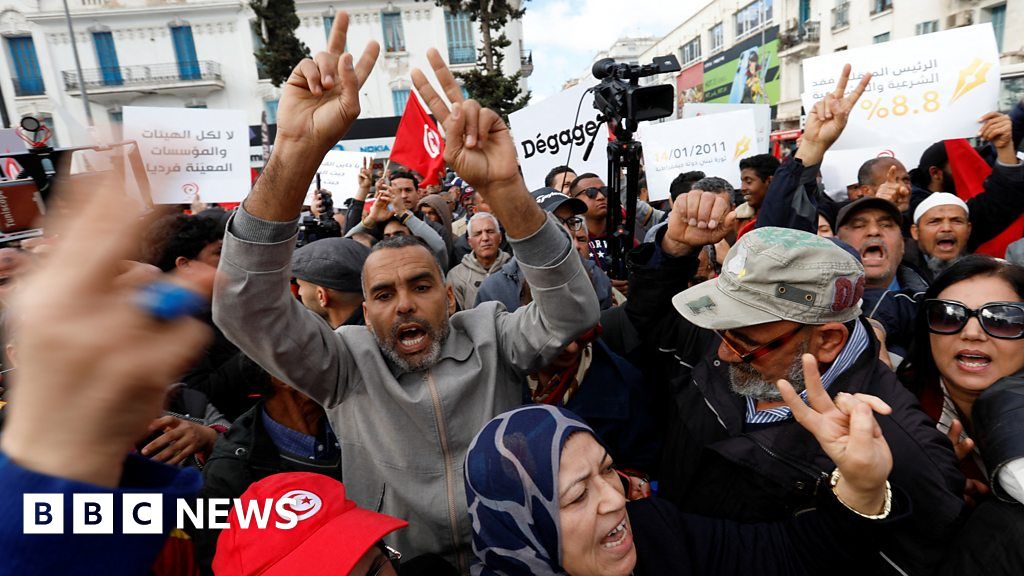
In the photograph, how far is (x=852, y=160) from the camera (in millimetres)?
4801

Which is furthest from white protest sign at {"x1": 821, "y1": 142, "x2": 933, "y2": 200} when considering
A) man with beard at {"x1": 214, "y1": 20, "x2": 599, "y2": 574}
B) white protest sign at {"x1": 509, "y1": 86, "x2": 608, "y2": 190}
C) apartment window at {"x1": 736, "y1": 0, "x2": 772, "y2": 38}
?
apartment window at {"x1": 736, "y1": 0, "x2": 772, "y2": 38}

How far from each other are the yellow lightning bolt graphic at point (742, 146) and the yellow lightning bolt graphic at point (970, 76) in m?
1.72

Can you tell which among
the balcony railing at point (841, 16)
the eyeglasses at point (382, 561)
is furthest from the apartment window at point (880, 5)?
the eyeglasses at point (382, 561)

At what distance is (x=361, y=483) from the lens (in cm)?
185

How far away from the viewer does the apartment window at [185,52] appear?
92.9ft

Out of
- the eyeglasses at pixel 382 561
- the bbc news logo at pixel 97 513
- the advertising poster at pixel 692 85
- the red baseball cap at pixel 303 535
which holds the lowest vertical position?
the eyeglasses at pixel 382 561

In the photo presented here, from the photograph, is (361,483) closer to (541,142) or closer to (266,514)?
(266,514)

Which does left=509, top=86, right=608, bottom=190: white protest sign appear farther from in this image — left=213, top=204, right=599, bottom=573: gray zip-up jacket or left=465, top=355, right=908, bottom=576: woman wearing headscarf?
left=465, top=355, right=908, bottom=576: woman wearing headscarf

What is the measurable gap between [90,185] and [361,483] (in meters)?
1.42

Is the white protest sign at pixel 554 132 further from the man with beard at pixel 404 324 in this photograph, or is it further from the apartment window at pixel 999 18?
the apartment window at pixel 999 18

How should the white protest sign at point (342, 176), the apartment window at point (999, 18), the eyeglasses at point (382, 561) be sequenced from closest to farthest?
1. the eyeglasses at point (382, 561)
2. the white protest sign at point (342, 176)
3. the apartment window at point (999, 18)

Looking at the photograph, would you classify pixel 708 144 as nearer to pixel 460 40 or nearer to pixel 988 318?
pixel 988 318

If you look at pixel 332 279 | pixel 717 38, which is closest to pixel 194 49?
pixel 332 279

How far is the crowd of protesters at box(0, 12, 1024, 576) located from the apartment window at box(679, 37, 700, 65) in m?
51.4
